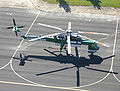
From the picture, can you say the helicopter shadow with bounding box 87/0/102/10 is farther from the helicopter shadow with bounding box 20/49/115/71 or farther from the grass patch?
the helicopter shadow with bounding box 20/49/115/71

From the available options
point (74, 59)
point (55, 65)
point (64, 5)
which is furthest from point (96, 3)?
point (55, 65)

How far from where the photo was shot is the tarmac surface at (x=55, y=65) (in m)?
47.2

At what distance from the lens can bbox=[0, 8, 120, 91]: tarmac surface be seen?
47178 millimetres

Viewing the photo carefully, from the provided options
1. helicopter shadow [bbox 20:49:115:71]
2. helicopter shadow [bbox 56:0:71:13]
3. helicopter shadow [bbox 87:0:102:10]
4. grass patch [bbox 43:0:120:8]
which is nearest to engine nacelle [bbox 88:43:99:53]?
helicopter shadow [bbox 20:49:115:71]

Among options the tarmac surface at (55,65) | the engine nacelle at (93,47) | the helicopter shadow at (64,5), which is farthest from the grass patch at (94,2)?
the engine nacelle at (93,47)

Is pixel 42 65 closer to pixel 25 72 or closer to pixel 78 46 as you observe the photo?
pixel 25 72

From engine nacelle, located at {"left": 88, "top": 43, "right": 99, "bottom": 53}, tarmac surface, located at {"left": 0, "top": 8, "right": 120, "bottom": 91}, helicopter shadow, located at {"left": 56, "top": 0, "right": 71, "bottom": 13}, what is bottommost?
tarmac surface, located at {"left": 0, "top": 8, "right": 120, "bottom": 91}

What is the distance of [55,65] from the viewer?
52.4 m

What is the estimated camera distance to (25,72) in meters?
50.1

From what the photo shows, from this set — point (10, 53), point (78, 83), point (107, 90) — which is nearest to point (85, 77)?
point (78, 83)

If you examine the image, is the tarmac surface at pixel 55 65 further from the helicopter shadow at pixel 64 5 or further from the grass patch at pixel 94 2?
the grass patch at pixel 94 2

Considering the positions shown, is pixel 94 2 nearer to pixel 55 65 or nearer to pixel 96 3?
pixel 96 3

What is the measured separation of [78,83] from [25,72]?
11.4 m

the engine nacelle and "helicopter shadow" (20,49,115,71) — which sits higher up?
the engine nacelle
